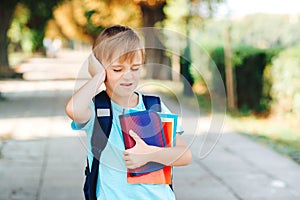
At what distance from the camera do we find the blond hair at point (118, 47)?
2.08 meters

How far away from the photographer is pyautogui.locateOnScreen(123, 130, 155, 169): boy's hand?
80.7 inches

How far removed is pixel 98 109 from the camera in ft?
7.18

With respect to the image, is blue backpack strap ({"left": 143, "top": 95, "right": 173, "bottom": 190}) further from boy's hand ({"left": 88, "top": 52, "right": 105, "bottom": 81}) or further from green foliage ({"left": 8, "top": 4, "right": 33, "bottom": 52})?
green foliage ({"left": 8, "top": 4, "right": 33, "bottom": 52})

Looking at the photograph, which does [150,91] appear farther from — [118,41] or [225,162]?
[225,162]

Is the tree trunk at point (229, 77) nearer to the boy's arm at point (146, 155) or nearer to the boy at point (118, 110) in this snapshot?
the boy at point (118, 110)

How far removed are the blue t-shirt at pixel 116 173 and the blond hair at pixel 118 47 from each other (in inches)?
7.3

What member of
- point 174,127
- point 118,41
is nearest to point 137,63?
point 118,41

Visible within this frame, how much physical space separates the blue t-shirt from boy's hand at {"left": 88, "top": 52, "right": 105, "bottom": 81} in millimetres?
180

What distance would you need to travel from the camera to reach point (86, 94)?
6.57ft

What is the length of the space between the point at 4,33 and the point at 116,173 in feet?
68.2

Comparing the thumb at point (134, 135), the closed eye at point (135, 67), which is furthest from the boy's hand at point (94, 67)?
the thumb at point (134, 135)

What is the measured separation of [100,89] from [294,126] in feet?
30.1

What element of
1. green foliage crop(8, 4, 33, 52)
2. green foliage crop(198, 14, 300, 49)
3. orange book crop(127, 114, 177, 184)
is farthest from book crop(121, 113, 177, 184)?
green foliage crop(8, 4, 33, 52)

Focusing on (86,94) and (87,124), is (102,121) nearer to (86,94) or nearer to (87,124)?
(87,124)
